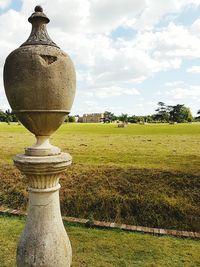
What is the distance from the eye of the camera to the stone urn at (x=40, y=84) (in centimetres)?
310

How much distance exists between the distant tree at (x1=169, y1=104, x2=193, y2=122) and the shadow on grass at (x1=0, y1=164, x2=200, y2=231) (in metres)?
115

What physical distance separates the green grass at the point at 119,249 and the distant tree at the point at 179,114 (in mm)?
118238

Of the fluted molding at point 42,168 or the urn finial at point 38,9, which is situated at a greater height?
the urn finial at point 38,9

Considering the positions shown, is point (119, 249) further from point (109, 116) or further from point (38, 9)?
point (109, 116)

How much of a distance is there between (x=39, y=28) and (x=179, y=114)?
123m

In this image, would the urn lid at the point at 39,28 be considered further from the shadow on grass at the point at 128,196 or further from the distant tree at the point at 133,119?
the distant tree at the point at 133,119

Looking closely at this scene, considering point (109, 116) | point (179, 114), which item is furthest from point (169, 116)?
point (109, 116)

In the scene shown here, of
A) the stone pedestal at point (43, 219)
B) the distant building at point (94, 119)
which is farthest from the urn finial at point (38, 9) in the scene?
the distant building at point (94, 119)

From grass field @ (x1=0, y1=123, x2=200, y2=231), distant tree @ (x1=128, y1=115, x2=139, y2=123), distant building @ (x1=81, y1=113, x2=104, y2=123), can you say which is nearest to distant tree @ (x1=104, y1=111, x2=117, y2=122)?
distant building @ (x1=81, y1=113, x2=104, y2=123)

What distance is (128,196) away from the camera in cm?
784

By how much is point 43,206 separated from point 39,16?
224 centimetres

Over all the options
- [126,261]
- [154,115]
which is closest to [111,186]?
[126,261]

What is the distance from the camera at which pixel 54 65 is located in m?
3.14

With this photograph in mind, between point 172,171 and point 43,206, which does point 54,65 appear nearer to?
point 43,206
